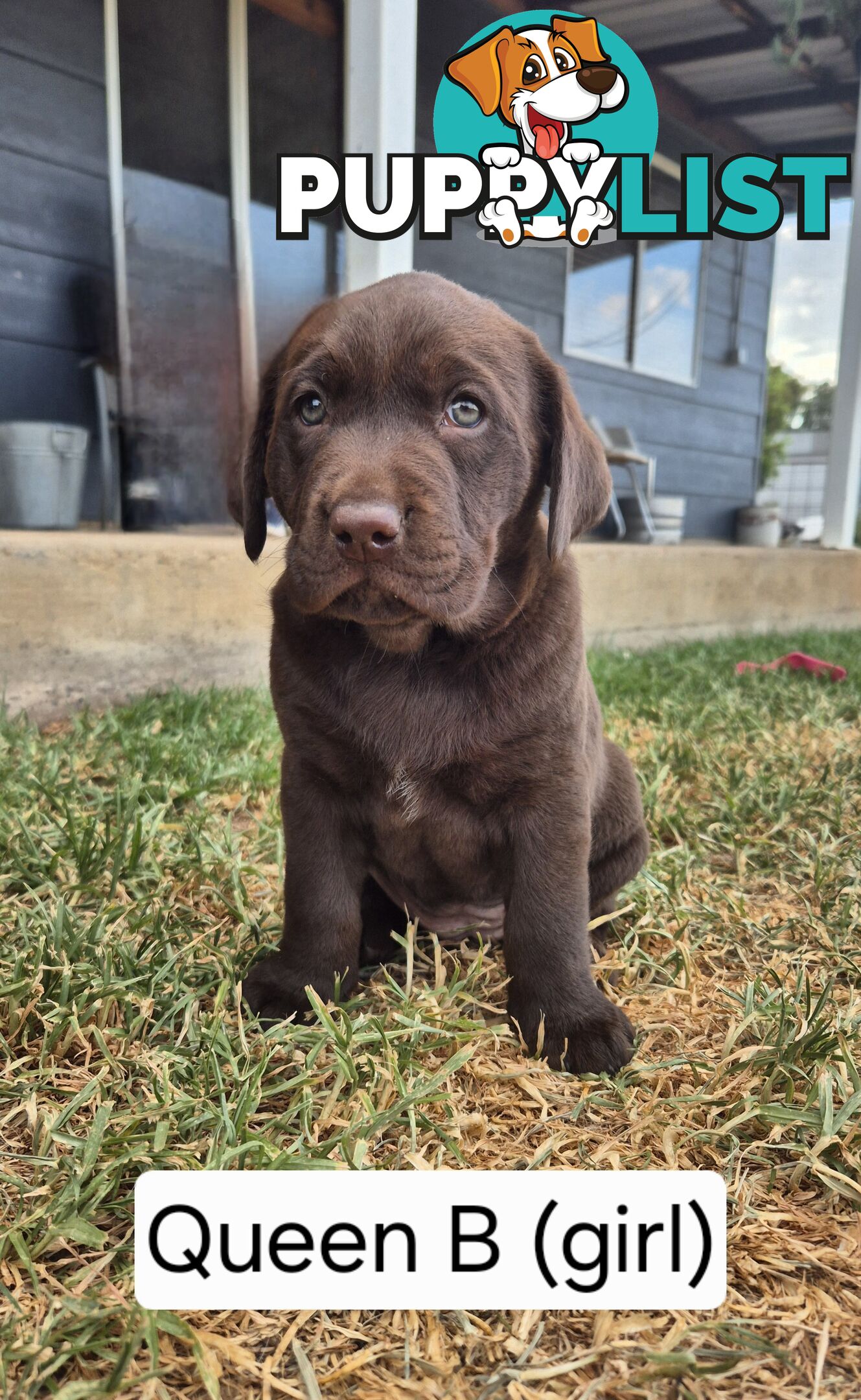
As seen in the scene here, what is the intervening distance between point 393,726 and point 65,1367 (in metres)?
0.97

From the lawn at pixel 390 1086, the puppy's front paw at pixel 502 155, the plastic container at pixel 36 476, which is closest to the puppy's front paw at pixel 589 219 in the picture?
the puppy's front paw at pixel 502 155

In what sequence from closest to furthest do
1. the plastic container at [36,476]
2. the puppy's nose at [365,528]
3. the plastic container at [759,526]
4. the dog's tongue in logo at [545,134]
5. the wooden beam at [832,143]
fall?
1. the puppy's nose at [365,528]
2. the dog's tongue in logo at [545,134]
3. the plastic container at [36,476]
4. the wooden beam at [832,143]
5. the plastic container at [759,526]

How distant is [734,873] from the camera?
271 centimetres

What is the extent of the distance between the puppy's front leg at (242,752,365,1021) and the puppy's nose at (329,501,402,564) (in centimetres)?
47

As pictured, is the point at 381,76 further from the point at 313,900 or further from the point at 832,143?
the point at 832,143

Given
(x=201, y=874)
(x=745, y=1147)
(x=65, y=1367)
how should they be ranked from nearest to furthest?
(x=65, y=1367) < (x=745, y=1147) < (x=201, y=874)

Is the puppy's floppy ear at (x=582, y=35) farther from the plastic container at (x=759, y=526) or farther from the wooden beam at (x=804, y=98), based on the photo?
the plastic container at (x=759, y=526)

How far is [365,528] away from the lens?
1461mm

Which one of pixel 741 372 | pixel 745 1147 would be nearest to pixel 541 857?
pixel 745 1147

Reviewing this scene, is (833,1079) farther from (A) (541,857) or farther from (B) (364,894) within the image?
(B) (364,894)

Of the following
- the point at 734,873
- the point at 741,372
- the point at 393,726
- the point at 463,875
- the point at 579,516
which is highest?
the point at 741,372

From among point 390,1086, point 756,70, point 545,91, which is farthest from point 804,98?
point 390,1086

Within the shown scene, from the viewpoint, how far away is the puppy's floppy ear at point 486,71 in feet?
9.20

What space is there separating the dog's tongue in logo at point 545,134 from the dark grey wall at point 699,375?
4.38 meters
